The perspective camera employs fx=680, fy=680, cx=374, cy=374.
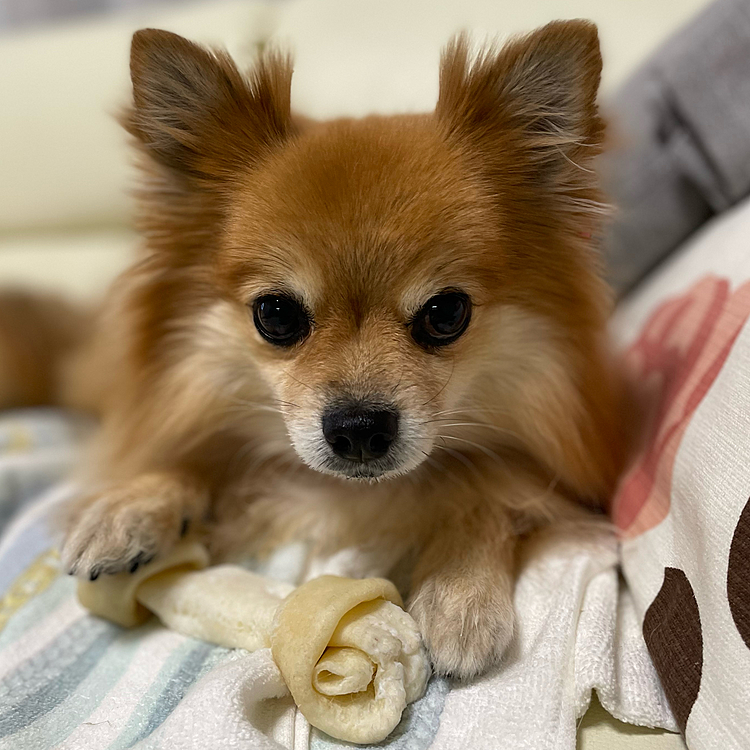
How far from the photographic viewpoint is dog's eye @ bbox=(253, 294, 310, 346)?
44.7 inches

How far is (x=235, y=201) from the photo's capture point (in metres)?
1.16

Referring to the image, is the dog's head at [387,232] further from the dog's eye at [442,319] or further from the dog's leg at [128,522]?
the dog's leg at [128,522]

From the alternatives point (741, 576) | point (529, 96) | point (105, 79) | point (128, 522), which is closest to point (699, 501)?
point (741, 576)

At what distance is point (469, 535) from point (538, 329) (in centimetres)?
39

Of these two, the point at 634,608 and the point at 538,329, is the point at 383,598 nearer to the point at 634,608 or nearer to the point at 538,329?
the point at 634,608

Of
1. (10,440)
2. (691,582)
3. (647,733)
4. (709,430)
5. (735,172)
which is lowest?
(10,440)

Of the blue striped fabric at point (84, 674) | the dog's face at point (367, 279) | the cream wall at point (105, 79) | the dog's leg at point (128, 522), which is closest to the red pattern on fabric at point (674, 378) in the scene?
the dog's face at point (367, 279)

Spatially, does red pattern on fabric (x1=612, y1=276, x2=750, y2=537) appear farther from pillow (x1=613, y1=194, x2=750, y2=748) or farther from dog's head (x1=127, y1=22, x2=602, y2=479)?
dog's head (x1=127, y1=22, x2=602, y2=479)

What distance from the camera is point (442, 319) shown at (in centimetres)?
113

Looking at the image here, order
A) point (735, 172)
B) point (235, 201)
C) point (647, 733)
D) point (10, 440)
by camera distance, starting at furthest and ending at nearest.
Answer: point (10, 440), point (735, 172), point (235, 201), point (647, 733)

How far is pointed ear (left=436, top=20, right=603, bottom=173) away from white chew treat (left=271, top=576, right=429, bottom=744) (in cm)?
78

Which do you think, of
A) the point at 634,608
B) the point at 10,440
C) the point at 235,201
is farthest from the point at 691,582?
the point at 10,440

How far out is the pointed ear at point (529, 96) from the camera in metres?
1.07

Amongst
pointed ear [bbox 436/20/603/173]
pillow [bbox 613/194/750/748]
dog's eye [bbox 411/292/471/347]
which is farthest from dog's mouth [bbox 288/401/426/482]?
pointed ear [bbox 436/20/603/173]
